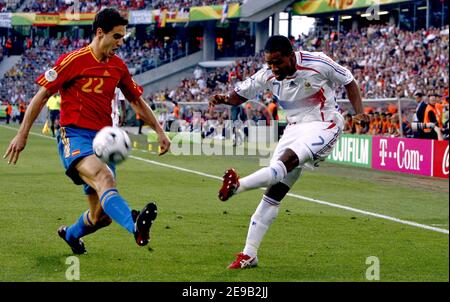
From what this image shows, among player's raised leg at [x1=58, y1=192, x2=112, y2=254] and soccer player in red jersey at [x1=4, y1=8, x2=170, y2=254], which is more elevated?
soccer player in red jersey at [x1=4, y1=8, x2=170, y2=254]

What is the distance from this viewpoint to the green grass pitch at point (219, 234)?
26.0 ft

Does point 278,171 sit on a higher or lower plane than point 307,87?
lower

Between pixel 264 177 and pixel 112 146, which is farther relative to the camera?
pixel 264 177

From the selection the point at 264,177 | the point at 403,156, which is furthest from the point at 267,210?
the point at 403,156

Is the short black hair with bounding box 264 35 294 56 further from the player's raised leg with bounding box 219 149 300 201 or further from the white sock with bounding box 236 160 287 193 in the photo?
the white sock with bounding box 236 160 287 193

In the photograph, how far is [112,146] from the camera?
7297 mm

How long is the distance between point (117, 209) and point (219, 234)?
11.4 ft

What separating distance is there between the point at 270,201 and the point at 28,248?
2534 mm

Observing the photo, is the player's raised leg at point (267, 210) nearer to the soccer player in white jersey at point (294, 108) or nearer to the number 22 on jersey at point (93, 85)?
the soccer player in white jersey at point (294, 108)

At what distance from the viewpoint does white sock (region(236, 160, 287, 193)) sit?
293 inches

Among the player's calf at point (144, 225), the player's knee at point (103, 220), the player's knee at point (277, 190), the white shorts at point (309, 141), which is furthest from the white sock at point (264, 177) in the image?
the player's knee at point (103, 220)

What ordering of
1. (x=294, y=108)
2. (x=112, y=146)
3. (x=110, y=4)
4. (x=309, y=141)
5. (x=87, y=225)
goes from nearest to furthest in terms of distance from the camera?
(x=112, y=146) → (x=309, y=141) → (x=87, y=225) → (x=294, y=108) → (x=110, y=4)

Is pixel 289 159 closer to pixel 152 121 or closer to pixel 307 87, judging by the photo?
pixel 307 87

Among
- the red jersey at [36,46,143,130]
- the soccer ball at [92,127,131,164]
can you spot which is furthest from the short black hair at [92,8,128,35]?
the soccer ball at [92,127,131,164]
